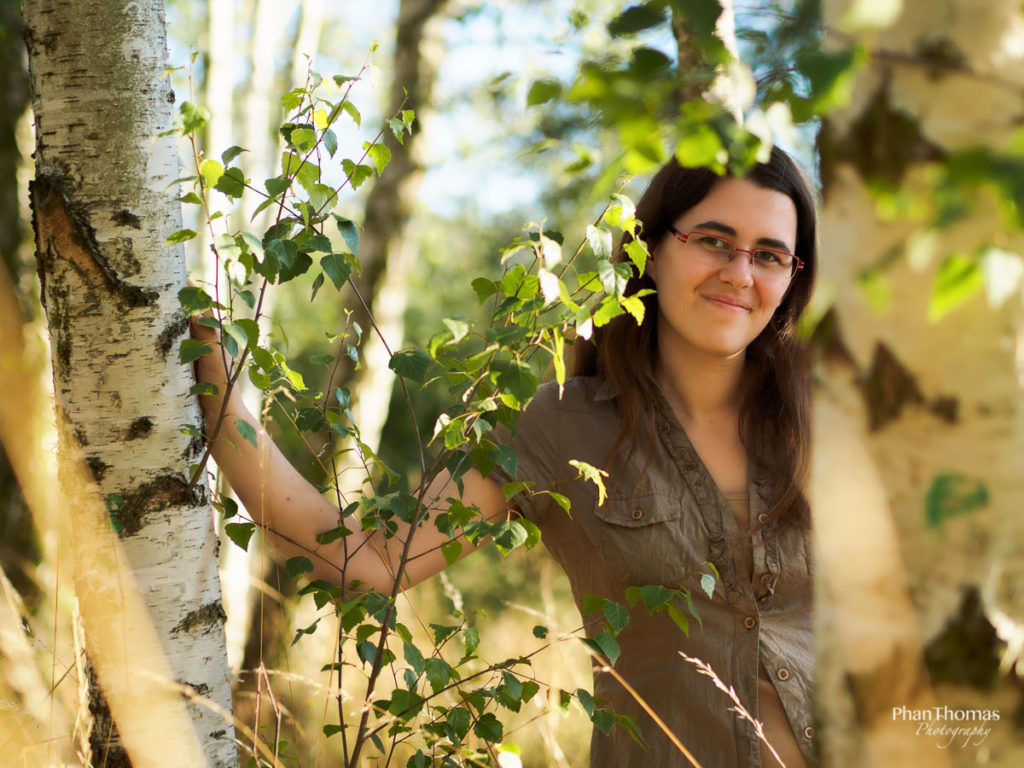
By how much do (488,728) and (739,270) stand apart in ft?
3.78

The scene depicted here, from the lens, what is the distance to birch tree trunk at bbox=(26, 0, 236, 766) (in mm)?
1391

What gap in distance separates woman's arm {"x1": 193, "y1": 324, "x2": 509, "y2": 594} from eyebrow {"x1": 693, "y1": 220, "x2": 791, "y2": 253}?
2.62ft

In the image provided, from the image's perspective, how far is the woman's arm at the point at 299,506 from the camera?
60.6 inches

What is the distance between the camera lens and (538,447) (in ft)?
6.66

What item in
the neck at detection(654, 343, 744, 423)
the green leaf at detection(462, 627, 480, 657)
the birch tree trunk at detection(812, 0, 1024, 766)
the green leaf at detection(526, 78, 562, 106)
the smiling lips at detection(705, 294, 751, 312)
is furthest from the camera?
the neck at detection(654, 343, 744, 423)

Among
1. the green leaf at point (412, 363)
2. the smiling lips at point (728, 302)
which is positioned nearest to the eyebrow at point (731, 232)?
the smiling lips at point (728, 302)

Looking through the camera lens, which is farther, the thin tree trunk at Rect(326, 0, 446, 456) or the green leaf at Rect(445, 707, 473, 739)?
the thin tree trunk at Rect(326, 0, 446, 456)

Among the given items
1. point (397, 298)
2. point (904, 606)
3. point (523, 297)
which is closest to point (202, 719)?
point (523, 297)

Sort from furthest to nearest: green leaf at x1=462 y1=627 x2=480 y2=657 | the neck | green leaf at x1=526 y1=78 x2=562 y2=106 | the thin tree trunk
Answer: the thin tree trunk, the neck, green leaf at x1=462 y1=627 x2=480 y2=657, green leaf at x1=526 y1=78 x2=562 y2=106

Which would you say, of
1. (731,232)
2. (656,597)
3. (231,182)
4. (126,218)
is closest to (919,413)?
(656,597)

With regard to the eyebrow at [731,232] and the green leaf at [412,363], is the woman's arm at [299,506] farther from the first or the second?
the eyebrow at [731,232]

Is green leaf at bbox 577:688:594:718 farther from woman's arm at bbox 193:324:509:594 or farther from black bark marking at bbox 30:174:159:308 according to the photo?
black bark marking at bbox 30:174:159:308

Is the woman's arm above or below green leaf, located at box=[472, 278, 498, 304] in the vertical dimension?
below

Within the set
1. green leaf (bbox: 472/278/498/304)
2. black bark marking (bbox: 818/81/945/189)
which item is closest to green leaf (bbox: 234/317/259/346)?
green leaf (bbox: 472/278/498/304)
